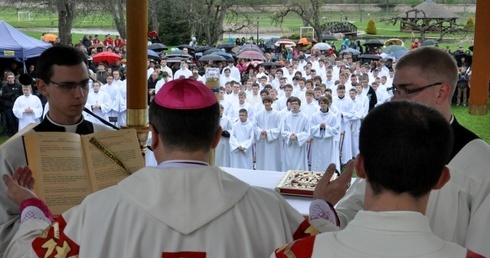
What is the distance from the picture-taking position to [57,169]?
8.00 feet

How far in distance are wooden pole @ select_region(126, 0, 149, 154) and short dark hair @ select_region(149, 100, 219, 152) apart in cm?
247

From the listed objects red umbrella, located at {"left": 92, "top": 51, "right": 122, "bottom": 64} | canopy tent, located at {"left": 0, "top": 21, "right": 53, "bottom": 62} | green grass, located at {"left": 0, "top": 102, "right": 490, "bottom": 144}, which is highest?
canopy tent, located at {"left": 0, "top": 21, "right": 53, "bottom": 62}

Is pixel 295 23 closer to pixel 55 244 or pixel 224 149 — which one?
pixel 224 149

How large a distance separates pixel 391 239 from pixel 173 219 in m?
0.62

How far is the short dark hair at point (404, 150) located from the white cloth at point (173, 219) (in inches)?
18.4

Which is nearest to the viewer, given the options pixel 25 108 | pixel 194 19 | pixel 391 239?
pixel 391 239

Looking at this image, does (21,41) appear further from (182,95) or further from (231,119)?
(182,95)

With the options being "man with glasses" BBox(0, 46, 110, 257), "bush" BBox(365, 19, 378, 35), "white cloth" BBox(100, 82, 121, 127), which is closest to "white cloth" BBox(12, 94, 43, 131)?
"white cloth" BBox(100, 82, 121, 127)

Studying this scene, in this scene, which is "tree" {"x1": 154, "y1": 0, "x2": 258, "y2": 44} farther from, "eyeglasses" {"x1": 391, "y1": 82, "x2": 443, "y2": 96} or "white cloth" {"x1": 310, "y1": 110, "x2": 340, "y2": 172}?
"eyeglasses" {"x1": 391, "y1": 82, "x2": 443, "y2": 96}

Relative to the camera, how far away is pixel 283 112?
33.2ft

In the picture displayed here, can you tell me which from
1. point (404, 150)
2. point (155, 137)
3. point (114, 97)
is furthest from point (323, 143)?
point (404, 150)

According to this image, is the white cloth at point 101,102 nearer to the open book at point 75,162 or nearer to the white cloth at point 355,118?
the white cloth at point 355,118

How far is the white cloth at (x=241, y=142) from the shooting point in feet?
32.1

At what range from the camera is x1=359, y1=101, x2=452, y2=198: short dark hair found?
4.52 ft
